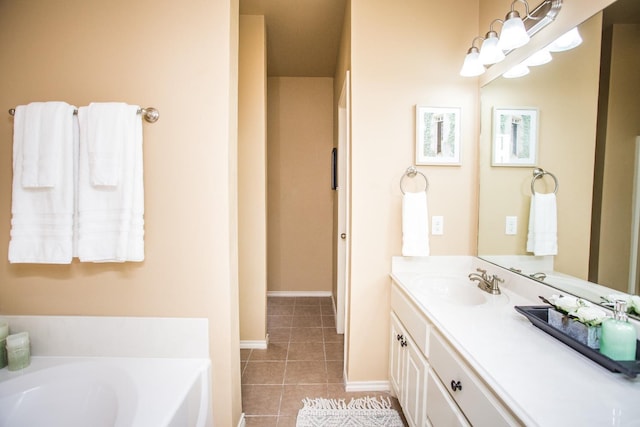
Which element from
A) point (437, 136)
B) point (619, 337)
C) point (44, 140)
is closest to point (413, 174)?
point (437, 136)

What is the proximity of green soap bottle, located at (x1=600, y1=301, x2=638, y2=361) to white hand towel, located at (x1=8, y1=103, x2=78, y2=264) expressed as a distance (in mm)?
2113

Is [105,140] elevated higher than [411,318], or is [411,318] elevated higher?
[105,140]

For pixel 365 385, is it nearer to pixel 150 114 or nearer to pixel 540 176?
pixel 540 176

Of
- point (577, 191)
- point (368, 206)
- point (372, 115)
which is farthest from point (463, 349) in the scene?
point (372, 115)

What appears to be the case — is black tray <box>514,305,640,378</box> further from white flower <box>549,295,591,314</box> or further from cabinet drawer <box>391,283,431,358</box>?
cabinet drawer <box>391,283,431,358</box>


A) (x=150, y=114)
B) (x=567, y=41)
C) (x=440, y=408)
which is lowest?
(x=440, y=408)

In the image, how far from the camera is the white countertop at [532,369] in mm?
651

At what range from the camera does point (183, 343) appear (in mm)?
1354

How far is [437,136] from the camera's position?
5.69 ft

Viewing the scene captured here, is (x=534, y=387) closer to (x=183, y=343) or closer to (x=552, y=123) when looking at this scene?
(x=552, y=123)

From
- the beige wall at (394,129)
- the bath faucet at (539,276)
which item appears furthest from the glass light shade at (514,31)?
the bath faucet at (539,276)

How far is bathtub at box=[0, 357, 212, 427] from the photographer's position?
1.11 m

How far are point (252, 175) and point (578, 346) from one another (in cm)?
216

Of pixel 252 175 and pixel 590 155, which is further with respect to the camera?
pixel 252 175
